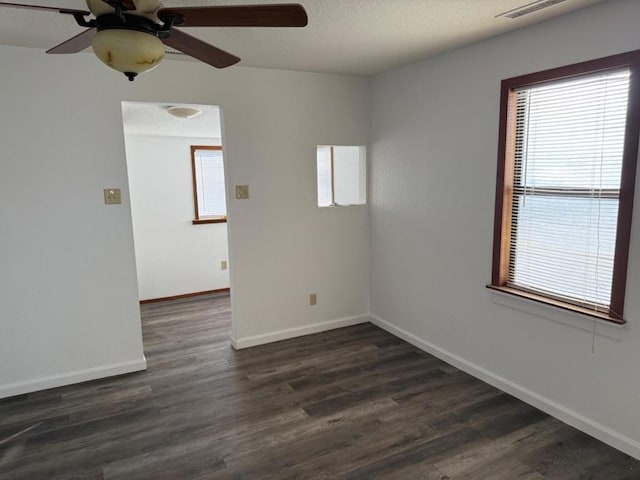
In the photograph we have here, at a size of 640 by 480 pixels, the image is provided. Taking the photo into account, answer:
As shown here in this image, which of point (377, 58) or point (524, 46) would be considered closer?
point (524, 46)

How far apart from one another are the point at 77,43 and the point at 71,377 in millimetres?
2478

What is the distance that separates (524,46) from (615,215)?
117 centimetres

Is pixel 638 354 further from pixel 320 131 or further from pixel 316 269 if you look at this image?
pixel 320 131

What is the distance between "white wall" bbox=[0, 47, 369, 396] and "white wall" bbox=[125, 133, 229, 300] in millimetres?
2055

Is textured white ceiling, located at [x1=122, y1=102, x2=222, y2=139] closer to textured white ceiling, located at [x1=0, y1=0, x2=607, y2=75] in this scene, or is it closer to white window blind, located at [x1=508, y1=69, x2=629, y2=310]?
textured white ceiling, located at [x1=0, y1=0, x2=607, y2=75]

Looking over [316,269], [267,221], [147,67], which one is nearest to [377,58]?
[267,221]

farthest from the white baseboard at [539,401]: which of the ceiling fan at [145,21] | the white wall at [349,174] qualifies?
the ceiling fan at [145,21]

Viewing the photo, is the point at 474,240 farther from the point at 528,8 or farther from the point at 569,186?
the point at 528,8

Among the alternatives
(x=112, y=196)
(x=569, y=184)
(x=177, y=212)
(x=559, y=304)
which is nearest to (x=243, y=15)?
(x=569, y=184)

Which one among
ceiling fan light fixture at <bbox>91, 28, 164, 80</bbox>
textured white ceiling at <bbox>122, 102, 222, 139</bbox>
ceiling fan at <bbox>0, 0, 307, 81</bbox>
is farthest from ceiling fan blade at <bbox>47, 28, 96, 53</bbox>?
textured white ceiling at <bbox>122, 102, 222, 139</bbox>

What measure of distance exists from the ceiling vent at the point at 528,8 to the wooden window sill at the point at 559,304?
166 centimetres

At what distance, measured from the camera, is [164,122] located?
4.33 metres

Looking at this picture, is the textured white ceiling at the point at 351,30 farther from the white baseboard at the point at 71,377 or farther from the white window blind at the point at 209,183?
the white window blind at the point at 209,183

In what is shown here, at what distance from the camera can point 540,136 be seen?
8.40 ft
